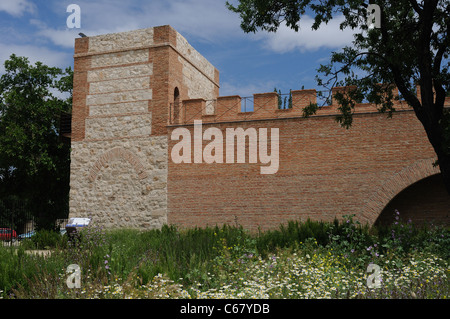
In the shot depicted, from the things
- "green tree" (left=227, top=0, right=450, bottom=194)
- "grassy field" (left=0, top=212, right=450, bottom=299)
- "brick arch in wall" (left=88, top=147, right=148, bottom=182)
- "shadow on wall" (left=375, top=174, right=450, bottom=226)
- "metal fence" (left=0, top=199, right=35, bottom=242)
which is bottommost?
"metal fence" (left=0, top=199, right=35, bottom=242)

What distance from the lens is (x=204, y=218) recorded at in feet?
54.5

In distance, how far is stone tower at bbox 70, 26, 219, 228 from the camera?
57.4 feet

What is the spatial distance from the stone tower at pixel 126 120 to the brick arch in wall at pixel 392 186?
23.6 feet

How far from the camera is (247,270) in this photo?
7527 mm

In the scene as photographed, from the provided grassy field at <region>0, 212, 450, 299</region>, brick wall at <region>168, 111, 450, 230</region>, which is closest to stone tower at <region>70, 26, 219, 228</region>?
brick wall at <region>168, 111, 450, 230</region>

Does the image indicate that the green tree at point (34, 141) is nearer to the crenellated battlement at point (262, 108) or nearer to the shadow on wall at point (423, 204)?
the crenellated battlement at point (262, 108)

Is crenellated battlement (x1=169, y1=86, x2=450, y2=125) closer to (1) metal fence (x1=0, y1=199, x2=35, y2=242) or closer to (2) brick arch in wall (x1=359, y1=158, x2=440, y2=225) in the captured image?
(2) brick arch in wall (x1=359, y1=158, x2=440, y2=225)

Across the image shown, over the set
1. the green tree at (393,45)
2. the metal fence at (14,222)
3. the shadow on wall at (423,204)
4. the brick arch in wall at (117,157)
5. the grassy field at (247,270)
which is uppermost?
the green tree at (393,45)

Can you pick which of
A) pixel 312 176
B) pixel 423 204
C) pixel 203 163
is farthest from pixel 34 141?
pixel 423 204

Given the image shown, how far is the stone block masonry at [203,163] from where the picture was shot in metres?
15.1

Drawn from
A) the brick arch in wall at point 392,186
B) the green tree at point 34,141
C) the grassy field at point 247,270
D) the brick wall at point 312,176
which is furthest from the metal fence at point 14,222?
the brick arch in wall at point 392,186

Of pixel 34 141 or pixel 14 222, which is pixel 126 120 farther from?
pixel 14 222

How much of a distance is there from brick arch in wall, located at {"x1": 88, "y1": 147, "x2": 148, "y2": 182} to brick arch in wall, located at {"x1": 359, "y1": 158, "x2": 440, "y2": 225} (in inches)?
319
